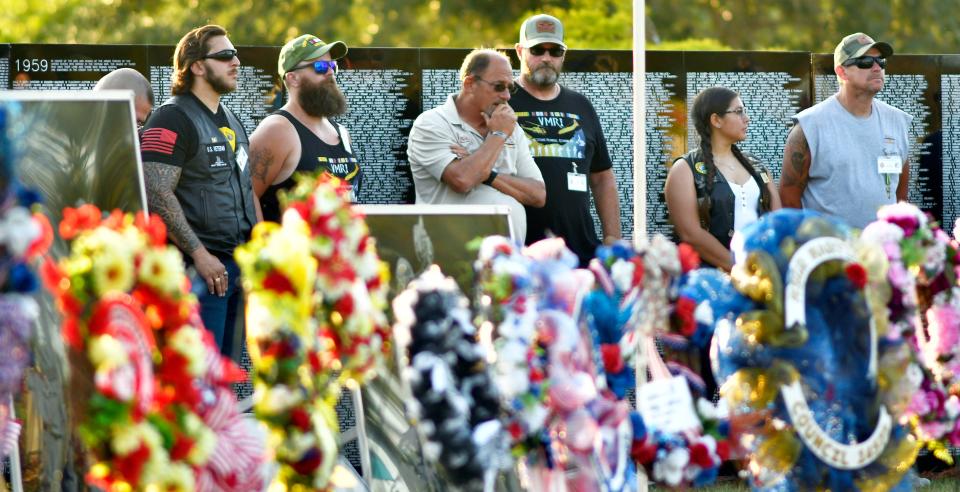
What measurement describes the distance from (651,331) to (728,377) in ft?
1.40

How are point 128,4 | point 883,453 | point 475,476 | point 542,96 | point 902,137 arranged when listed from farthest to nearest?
point 128,4 < point 902,137 < point 542,96 < point 883,453 < point 475,476

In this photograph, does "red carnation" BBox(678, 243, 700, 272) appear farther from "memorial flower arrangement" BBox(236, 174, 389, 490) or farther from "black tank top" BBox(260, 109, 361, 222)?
"black tank top" BBox(260, 109, 361, 222)

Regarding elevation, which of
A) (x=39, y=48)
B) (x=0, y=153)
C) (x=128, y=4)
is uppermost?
(x=128, y=4)

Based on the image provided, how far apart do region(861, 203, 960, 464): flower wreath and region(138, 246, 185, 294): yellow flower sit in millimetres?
2320

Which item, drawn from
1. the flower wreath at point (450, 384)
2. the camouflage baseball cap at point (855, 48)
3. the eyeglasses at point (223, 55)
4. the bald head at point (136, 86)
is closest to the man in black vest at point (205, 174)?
the eyeglasses at point (223, 55)

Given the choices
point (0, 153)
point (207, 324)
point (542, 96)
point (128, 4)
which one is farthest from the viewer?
point (128, 4)

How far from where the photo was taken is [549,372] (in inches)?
179

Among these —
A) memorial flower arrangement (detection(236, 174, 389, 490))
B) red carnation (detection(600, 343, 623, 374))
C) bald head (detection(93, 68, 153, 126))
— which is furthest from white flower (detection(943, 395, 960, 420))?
bald head (detection(93, 68, 153, 126))

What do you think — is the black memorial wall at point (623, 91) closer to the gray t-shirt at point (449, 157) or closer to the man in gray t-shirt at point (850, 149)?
the man in gray t-shirt at point (850, 149)

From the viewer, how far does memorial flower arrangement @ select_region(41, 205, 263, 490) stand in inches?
151

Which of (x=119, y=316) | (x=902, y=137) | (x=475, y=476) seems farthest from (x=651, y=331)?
(x=902, y=137)

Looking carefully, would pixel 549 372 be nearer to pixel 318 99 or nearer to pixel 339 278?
pixel 339 278

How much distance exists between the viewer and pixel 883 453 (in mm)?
5301

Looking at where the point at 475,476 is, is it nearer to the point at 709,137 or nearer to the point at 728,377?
the point at 728,377
